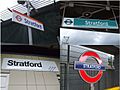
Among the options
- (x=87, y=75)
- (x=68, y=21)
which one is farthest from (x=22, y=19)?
(x=87, y=75)

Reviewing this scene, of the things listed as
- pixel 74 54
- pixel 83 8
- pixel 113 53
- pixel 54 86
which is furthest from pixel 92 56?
pixel 113 53

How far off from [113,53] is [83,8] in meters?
1.85

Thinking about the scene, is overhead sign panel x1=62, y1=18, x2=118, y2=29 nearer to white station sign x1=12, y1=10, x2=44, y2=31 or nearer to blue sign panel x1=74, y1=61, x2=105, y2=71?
white station sign x1=12, y1=10, x2=44, y2=31

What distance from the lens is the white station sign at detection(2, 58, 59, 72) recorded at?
14.4 feet

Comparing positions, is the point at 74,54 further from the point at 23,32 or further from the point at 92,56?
the point at 92,56

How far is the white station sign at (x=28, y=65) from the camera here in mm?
4403

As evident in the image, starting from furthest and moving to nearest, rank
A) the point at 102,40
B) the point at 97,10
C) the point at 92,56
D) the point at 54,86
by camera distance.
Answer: the point at 97,10 < the point at 102,40 < the point at 54,86 < the point at 92,56

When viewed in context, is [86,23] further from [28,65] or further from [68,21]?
[28,65]

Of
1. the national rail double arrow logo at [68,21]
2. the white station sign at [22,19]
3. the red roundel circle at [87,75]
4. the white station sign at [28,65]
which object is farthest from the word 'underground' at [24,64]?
the red roundel circle at [87,75]

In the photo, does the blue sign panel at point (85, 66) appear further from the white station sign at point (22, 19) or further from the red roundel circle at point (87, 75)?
the white station sign at point (22, 19)

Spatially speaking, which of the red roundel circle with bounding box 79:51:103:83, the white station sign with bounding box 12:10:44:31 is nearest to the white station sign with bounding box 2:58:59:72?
the white station sign with bounding box 12:10:44:31

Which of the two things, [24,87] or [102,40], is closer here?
[24,87]

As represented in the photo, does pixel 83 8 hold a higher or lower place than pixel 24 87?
higher

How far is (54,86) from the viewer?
16.1ft
